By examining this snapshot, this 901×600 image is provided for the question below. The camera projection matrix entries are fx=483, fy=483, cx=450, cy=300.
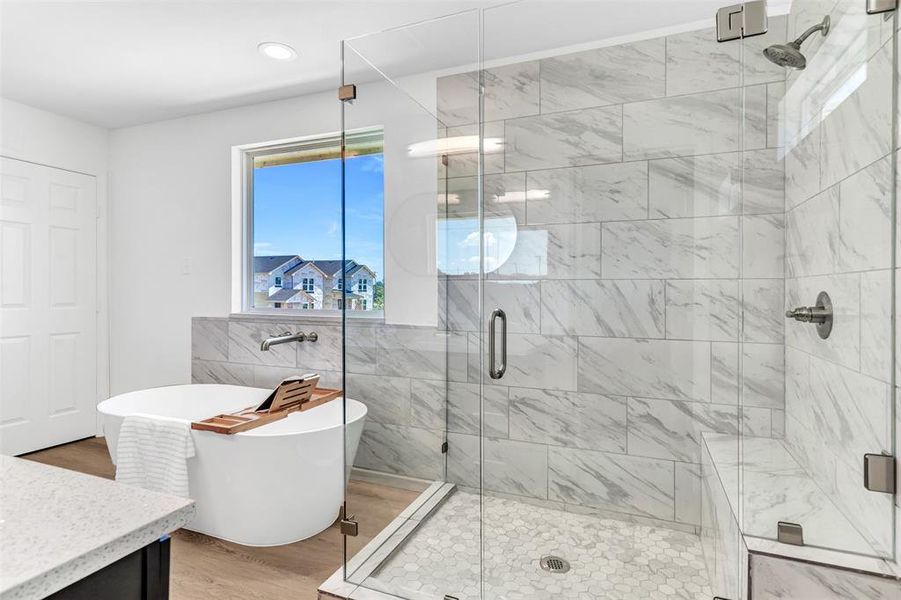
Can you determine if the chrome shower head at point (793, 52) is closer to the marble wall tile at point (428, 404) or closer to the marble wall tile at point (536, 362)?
the marble wall tile at point (536, 362)

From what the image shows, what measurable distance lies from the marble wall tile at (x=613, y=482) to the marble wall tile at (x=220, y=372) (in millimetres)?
2179

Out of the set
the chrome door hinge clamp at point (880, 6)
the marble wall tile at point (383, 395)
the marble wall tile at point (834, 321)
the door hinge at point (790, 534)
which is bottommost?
the door hinge at point (790, 534)

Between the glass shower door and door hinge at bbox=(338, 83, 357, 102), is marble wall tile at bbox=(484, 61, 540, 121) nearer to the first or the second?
the glass shower door

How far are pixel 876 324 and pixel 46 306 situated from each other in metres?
4.58

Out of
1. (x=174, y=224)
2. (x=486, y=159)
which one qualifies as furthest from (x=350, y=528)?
(x=174, y=224)

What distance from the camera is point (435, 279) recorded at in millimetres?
2287

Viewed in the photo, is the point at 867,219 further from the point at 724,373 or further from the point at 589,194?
the point at 589,194

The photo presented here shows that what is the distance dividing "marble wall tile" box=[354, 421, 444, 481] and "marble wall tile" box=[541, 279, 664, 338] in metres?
0.75

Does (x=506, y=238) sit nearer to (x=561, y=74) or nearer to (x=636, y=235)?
(x=636, y=235)

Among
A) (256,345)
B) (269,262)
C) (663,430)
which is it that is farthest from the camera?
(269,262)

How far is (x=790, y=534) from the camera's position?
1.33 metres

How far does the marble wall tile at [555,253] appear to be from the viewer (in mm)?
2154

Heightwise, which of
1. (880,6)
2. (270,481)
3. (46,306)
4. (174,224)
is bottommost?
(270,481)

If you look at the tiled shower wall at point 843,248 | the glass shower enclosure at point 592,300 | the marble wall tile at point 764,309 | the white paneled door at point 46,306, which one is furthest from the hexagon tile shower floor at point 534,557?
the white paneled door at point 46,306
